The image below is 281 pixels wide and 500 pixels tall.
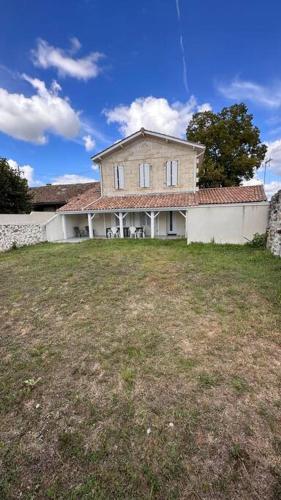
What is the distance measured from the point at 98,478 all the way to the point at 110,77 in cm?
1735

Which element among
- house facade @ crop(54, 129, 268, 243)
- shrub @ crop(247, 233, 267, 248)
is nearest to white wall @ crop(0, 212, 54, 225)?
house facade @ crop(54, 129, 268, 243)

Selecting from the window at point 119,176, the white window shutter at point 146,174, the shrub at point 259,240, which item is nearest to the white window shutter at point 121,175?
the window at point 119,176

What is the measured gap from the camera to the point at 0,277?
7.42 meters

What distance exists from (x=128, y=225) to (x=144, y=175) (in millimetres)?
3615

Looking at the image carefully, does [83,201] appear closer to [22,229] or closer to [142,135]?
[22,229]

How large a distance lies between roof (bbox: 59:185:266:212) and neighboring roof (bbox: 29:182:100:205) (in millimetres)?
6372

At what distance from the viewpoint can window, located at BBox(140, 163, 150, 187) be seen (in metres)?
15.1

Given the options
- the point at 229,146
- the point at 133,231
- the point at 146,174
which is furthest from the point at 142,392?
the point at 229,146

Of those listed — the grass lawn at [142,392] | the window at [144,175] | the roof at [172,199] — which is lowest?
the grass lawn at [142,392]

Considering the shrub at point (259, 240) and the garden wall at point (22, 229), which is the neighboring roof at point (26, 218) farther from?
the shrub at point (259, 240)

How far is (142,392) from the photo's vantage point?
8.82 feet

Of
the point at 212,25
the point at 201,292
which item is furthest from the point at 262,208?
the point at 212,25

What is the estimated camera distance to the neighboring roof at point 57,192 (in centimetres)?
2148

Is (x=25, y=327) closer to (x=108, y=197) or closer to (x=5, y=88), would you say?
(x=108, y=197)
